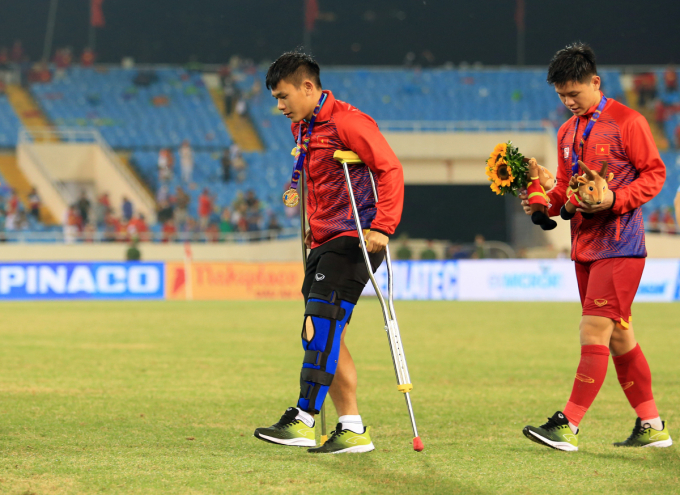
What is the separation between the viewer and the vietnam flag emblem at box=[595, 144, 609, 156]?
5.12 m

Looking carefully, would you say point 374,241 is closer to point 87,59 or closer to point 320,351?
point 320,351

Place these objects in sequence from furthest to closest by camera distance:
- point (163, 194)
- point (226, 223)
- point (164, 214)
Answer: point (163, 194) → point (164, 214) → point (226, 223)

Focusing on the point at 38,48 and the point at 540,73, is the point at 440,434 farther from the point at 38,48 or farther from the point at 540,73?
the point at 38,48

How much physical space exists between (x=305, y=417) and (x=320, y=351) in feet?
1.26

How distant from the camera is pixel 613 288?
5.03 m

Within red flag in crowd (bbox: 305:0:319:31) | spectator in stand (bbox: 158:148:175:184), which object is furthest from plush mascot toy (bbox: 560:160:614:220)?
red flag in crowd (bbox: 305:0:319:31)

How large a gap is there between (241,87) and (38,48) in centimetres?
1021

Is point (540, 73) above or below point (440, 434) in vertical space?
above

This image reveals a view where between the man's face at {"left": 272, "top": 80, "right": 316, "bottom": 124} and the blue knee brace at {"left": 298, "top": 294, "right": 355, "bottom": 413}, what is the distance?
1.05 metres

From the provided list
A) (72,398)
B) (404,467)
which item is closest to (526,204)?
(404,467)

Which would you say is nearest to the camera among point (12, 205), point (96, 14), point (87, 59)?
point (12, 205)

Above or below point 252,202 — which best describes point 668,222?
below

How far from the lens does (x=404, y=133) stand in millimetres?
35219

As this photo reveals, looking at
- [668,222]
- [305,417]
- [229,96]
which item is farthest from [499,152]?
[229,96]
